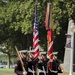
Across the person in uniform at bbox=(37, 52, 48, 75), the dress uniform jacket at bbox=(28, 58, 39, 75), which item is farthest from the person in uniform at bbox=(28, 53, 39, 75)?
the person in uniform at bbox=(37, 52, 48, 75)

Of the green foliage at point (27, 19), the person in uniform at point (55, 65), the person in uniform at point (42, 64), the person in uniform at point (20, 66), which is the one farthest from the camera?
the green foliage at point (27, 19)

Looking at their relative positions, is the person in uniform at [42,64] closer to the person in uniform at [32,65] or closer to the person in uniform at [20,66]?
the person in uniform at [32,65]

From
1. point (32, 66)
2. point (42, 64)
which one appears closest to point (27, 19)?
point (42, 64)

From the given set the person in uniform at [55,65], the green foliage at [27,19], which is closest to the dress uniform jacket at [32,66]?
the person in uniform at [55,65]

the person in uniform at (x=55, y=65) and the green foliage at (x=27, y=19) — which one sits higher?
the green foliage at (x=27, y=19)

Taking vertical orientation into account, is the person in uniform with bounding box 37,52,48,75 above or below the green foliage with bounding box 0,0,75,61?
below

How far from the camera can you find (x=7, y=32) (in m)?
47.7

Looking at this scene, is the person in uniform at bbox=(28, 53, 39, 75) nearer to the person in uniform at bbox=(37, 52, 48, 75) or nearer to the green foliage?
the person in uniform at bbox=(37, 52, 48, 75)

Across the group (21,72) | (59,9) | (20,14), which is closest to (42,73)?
(21,72)

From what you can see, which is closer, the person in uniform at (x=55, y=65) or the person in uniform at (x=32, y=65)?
the person in uniform at (x=32, y=65)

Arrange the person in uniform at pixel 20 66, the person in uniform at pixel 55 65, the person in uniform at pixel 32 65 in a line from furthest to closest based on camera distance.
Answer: the person in uniform at pixel 55 65 → the person in uniform at pixel 32 65 → the person in uniform at pixel 20 66

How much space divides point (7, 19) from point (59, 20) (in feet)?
27.5

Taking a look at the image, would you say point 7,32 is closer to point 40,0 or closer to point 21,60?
point 40,0

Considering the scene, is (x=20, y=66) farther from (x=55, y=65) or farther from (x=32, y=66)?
(x=55, y=65)
